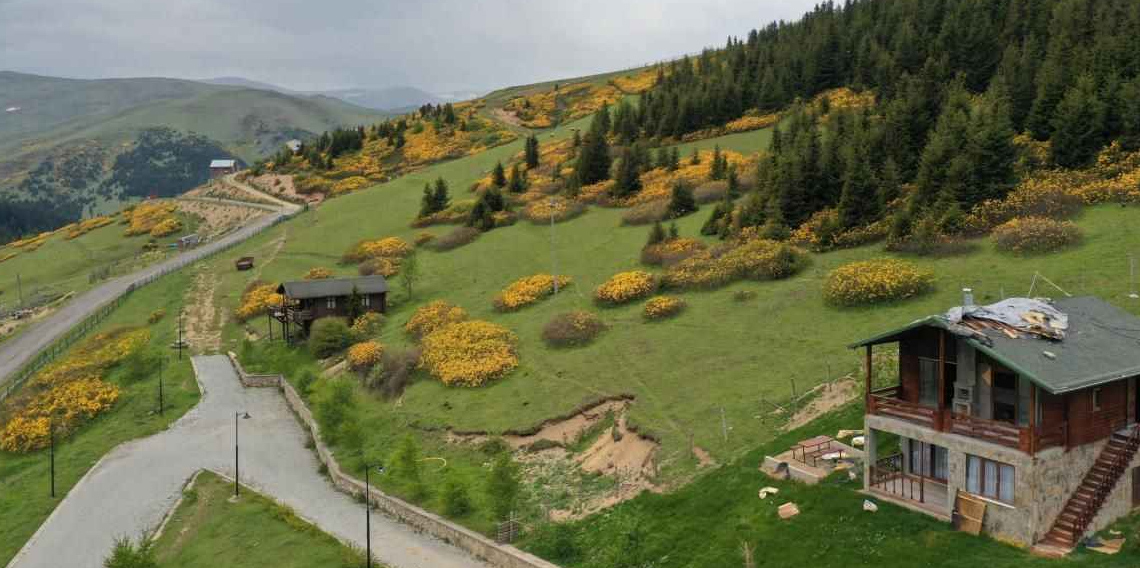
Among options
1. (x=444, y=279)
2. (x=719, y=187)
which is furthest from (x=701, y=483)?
(x=719, y=187)

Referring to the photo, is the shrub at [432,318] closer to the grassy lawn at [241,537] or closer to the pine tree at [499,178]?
the grassy lawn at [241,537]

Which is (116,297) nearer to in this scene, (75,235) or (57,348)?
(57,348)

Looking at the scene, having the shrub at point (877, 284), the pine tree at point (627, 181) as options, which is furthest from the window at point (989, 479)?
the pine tree at point (627, 181)

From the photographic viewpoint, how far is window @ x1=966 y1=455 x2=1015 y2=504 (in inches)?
910

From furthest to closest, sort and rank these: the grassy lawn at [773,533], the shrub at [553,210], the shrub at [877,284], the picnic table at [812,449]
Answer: the shrub at [553,210], the shrub at [877,284], the picnic table at [812,449], the grassy lawn at [773,533]

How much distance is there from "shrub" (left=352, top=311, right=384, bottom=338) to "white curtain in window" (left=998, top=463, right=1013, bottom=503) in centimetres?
4689

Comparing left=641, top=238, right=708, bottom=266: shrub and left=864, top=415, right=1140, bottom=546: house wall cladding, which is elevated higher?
left=641, top=238, right=708, bottom=266: shrub

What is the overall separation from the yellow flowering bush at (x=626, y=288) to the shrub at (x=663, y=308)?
3589mm

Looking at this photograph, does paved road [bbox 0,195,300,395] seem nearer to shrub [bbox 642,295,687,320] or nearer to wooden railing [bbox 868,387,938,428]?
shrub [bbox 642,295,687,320]

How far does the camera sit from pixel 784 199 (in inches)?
2382

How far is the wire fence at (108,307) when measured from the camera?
231 feet

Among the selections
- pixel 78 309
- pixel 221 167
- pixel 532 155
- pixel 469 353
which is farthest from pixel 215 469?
pixel 221 167

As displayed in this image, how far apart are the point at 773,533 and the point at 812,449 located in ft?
15.8

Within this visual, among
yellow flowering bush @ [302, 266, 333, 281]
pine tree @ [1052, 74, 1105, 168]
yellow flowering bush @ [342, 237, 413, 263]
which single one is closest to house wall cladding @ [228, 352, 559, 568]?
yellow flowering bush @ [302, 266, 333, 281]
